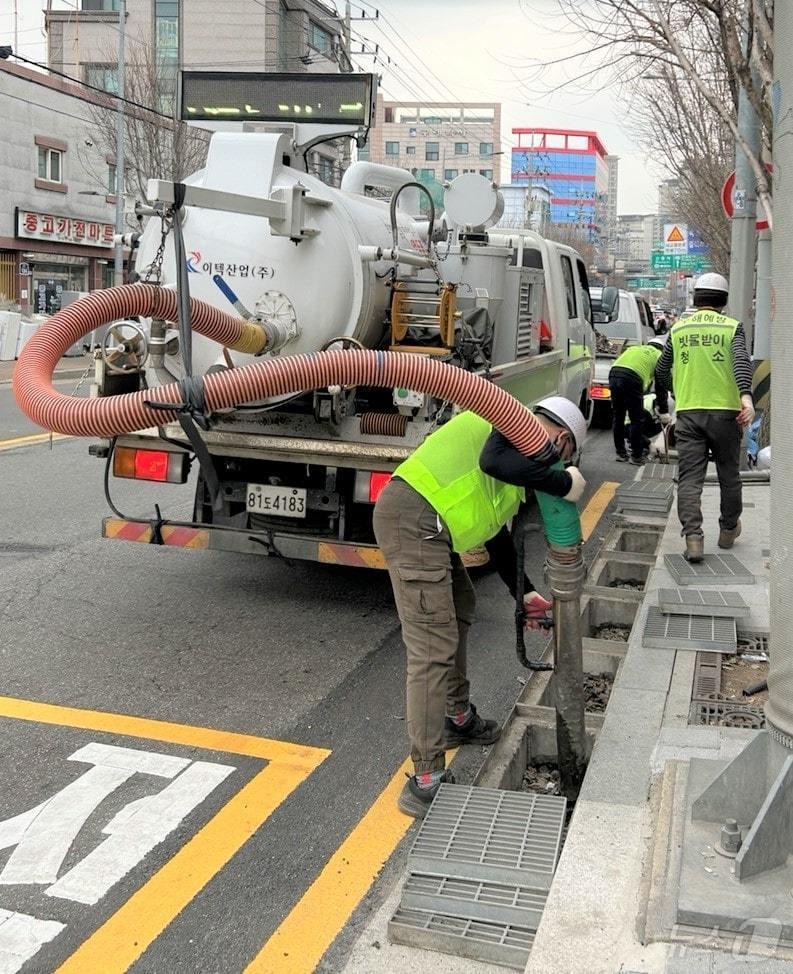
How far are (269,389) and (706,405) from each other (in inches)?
167

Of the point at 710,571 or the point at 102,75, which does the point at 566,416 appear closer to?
the point at 710,571

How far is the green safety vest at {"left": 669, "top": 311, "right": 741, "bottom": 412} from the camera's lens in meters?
7.15

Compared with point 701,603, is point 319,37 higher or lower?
higher

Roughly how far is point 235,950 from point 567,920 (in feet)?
3.34

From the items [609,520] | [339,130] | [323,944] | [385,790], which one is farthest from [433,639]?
[609,520]

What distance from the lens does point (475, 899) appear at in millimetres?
3342

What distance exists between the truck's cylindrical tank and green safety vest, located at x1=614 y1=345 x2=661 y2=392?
6959mm

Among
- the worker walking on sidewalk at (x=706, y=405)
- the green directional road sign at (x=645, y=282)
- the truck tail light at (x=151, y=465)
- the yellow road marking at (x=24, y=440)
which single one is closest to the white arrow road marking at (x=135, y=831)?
the truck tail light at (x=151, y=465)

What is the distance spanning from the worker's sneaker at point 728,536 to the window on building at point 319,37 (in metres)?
50.6

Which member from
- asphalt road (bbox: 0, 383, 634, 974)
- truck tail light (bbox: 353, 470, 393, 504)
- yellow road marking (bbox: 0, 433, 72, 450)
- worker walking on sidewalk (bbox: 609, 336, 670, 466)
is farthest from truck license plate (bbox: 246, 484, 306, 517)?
worker walking on sidewalk (bbox: 609, 336, 670, 466)

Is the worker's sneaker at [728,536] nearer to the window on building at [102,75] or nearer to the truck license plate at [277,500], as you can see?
the truck license plate at [277,500]

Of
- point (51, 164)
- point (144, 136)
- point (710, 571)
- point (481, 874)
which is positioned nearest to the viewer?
point (481, 874)

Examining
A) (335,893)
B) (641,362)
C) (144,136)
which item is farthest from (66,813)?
(144,136)

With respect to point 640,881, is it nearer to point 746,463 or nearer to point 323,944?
point 323,944
